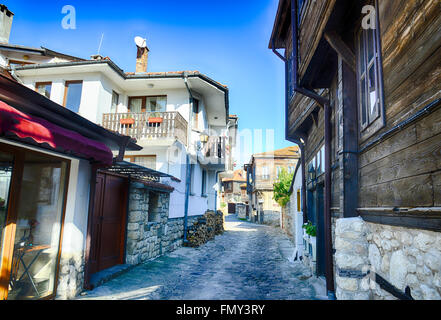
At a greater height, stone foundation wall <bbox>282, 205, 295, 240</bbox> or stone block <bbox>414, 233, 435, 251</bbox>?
stone block <bbox>414, 233, 435, 251</bbox>

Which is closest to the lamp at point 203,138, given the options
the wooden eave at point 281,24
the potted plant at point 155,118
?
the potted plant at point 155,118

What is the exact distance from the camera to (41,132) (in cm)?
371

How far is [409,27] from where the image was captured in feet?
8.39

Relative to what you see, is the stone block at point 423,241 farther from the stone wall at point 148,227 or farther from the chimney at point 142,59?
the chimney at point 142,59

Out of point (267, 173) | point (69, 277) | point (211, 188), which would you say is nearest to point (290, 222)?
point (211, 188)

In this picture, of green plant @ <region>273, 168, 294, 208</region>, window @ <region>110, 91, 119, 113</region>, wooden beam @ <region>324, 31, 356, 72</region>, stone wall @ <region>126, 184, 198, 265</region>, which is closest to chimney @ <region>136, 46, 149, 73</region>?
window @ <region>110, 91, 119, 113</region>

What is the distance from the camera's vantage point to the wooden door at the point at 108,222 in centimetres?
672

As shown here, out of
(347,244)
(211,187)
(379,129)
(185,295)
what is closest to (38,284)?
(185,295)

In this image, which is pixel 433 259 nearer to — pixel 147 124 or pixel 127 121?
pixel 147 124

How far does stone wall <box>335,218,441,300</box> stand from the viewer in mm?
2107

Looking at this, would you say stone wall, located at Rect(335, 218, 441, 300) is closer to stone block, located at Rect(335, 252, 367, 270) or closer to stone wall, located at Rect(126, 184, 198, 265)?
stone block, located at Rect(335, 252, 367, 270)

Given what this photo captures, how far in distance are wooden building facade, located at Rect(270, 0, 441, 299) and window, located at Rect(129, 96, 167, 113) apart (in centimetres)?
954

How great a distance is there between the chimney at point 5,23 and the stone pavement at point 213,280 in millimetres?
13925
